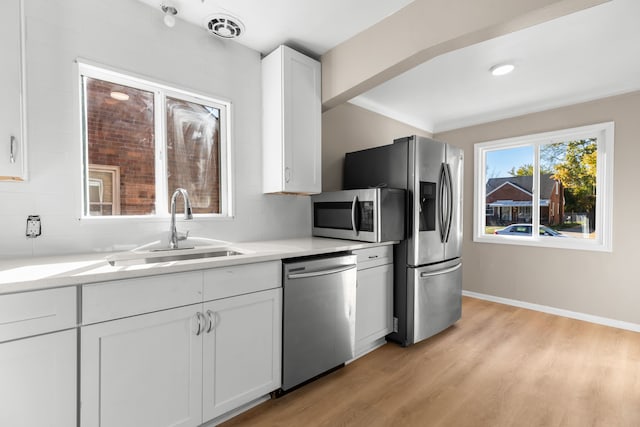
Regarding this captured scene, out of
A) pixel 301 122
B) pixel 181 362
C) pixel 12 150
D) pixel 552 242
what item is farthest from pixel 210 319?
pixel 552 242

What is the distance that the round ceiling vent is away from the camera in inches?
80.0

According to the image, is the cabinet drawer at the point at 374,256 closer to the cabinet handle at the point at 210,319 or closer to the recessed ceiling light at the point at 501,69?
the cabinet handle at the point at 210,319

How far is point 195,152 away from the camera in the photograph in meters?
2.36

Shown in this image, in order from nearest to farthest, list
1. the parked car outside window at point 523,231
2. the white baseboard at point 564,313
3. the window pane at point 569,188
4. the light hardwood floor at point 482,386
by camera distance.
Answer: the light hardwood floor at point 482,386 → the white baseboard at point 564,313 → the window pane at point 569,188 → the parked car outside window at point 523,231

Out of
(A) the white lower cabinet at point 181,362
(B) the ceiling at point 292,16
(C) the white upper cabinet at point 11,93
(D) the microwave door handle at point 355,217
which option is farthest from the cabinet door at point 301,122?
(C) the white upper cabinet at point 11,93

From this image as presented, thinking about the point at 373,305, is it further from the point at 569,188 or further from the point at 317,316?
the point at 569,188

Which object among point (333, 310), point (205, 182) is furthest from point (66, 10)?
point (333, 310)

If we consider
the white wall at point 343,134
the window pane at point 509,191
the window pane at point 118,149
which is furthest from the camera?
the window pane at point 509,191

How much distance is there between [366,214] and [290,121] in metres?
1.01

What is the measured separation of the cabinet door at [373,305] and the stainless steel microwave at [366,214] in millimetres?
321

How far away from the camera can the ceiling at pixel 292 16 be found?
202cm

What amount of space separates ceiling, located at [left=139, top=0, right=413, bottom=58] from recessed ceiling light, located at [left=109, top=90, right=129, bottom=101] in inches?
25.1

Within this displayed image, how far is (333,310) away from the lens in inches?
83.6

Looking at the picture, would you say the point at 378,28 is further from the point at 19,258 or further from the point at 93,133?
the point at 19,258
